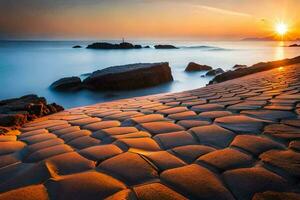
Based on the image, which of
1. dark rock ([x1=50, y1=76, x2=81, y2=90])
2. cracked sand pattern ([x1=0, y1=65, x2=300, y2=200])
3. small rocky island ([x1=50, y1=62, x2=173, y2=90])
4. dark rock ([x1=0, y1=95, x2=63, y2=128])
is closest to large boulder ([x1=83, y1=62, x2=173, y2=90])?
small rocky island ([x1=50, y1=62, x2=173, y2=90])

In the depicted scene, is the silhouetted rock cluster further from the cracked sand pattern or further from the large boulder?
the large boulder

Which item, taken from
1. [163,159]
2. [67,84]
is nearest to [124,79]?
[67,84]

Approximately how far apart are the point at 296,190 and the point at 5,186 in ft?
4.17

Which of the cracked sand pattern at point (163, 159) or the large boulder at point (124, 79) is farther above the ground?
the cracked sand pattern at point (163, 159)

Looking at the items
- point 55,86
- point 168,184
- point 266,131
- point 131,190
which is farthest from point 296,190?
point 55,86

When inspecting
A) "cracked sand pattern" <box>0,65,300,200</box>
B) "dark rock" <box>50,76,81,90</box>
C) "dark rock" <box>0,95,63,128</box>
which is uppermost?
"cracked sand pattern" <box>0,65,300,200</box>

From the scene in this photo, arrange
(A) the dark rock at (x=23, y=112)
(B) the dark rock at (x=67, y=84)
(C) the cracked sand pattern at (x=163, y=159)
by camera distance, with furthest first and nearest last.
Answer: (B) the dark rock at (x=67, y=84) < (A) the dark rock at (x=23, y=112) < (C) the cracked sand pattern at (x=163, y=159)

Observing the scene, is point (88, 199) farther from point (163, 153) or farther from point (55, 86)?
point (55, 86)

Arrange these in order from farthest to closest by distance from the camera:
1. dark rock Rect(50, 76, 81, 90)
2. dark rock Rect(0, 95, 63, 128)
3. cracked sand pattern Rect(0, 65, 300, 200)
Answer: dark rock Rect(50, 76, 81, 90) → dark rock Rect(0, 95, 63, 128) → cracked sand pattern Rect(0, 65, 300, 200)

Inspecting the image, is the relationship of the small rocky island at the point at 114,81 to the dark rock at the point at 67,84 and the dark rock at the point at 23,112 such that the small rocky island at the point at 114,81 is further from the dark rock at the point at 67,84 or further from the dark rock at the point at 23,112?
the dark rock at the point at 23,112

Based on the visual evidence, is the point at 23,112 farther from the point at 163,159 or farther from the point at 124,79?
the point at 124,79

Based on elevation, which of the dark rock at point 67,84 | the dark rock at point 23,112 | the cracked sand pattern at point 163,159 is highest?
the cracked sand pattern at point 163,159

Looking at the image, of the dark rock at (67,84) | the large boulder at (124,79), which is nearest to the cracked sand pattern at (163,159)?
the large boulder at (124,79)

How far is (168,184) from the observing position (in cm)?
123
